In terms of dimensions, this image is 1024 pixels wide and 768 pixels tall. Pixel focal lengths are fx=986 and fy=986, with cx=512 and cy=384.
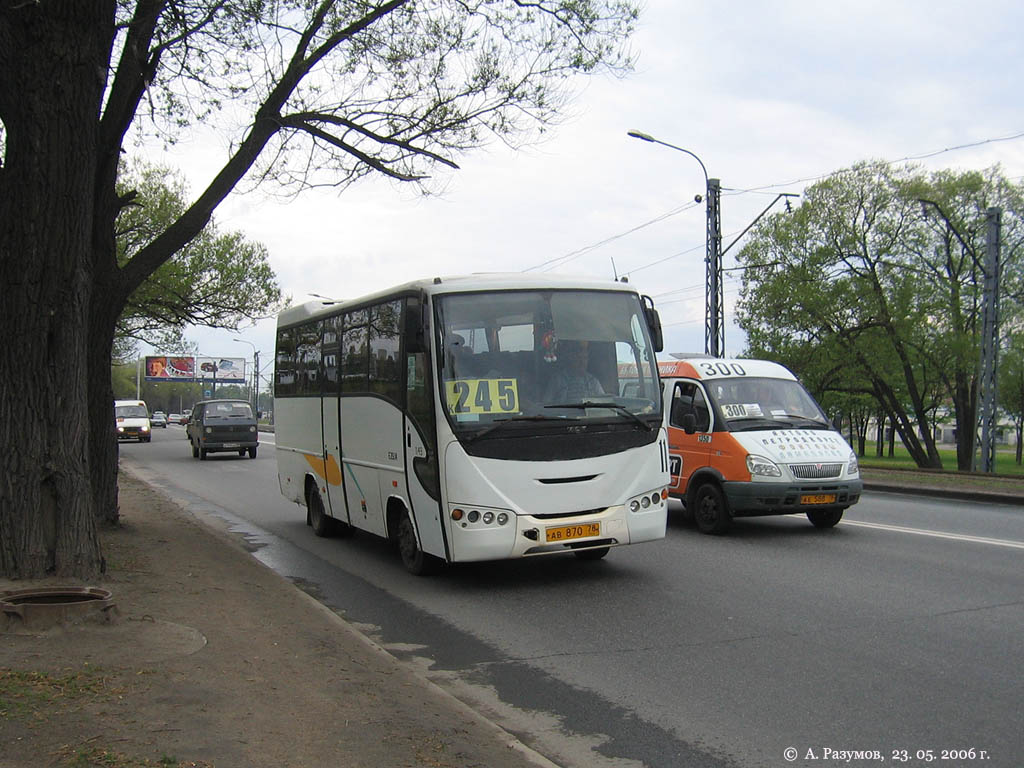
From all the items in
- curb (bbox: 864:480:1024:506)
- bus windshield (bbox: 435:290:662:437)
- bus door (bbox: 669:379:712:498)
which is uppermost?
bus windshield (bbox: 435:290:662:437)

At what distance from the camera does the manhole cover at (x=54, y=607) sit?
20.1 feet

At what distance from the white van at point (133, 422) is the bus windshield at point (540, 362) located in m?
42.0

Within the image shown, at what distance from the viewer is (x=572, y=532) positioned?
28.6ft

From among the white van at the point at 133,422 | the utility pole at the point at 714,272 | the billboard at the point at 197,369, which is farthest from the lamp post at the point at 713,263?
the billboard at the point at 197,369

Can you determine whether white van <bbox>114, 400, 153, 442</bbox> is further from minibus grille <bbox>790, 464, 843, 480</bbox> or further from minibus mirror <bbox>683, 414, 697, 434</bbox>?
minibus grille <bbox>790, 464, 843, 480</bbox>

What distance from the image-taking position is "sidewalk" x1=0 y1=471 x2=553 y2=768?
4.29 m

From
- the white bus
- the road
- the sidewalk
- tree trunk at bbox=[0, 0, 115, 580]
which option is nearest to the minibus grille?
the road

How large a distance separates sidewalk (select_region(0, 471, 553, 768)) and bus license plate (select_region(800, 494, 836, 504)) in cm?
631

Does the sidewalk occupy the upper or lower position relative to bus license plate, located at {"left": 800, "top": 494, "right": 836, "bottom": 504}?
lower

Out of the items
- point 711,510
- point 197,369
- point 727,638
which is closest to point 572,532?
point 727,638

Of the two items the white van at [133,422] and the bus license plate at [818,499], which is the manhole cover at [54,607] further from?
the white van at [133,422]

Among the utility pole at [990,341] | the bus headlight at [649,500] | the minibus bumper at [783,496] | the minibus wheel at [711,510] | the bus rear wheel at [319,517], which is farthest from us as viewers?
the utility pole at [990,341]

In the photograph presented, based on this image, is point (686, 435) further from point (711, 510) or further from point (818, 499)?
point (818, 499)

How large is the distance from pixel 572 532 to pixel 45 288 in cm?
475
